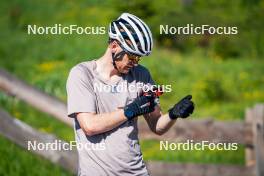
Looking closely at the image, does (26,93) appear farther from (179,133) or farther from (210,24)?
(210,24)

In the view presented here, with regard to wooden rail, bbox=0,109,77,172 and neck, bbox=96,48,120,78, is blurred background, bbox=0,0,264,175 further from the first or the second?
neck, bbox=96,48,120,78

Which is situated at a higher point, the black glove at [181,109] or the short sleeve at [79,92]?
the short sleeve at [79,92]

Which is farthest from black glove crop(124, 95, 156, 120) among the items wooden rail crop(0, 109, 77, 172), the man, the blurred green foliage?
the blurred green foliage

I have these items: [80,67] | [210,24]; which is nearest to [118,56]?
[80,67]

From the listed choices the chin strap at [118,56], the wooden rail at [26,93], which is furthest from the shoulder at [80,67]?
the wooden rail at [26,93]

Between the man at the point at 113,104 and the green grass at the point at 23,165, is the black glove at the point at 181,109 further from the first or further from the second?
the green grass at the point at 23,165

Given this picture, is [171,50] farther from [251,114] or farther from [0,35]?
[251,114]

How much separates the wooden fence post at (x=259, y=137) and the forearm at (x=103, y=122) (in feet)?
10.5

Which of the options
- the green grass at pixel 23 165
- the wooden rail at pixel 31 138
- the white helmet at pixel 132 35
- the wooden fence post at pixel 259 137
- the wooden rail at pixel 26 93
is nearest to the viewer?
the white helmet at pixel 132 35

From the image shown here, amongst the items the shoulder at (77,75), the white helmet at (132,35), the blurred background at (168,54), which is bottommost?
the shoulder at (77,75)

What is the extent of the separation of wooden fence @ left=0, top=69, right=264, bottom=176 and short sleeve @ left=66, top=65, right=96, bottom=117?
1.91 metres

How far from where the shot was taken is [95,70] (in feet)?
15.8

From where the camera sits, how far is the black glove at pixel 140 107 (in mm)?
4582

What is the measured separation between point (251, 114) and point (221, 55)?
9.01 metres
